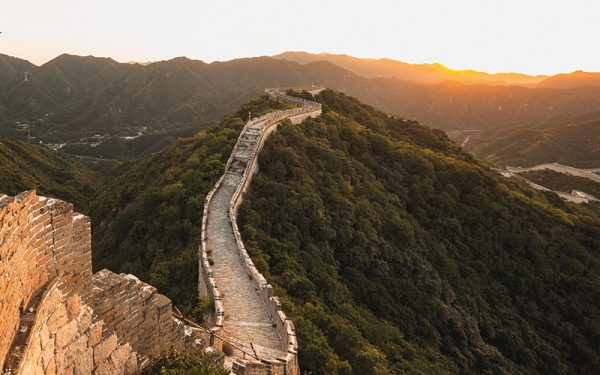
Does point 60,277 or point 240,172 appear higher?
point 60,277

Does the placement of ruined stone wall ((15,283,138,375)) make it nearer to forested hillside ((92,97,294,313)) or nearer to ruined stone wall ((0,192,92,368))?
ruined stone wall ((0,192,92,368))

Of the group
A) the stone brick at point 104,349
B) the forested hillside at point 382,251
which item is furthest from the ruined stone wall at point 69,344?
the forested hillside at point 382,251

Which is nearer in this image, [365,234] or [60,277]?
[60,277]

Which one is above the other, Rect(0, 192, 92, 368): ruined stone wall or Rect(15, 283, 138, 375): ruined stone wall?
Rect(0, 192, 92, 368): ruined stone wall

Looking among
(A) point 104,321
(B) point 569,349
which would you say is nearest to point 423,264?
(B) point 569,349

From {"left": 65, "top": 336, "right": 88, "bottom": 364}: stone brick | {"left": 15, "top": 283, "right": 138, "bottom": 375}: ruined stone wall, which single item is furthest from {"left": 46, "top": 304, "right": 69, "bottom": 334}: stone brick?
{"left": 65, "top": 336, "right": 88, "bottom": 364}: stone brick

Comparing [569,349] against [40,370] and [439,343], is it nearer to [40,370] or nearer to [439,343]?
[439,343]
